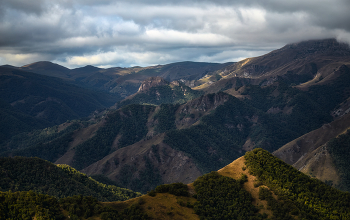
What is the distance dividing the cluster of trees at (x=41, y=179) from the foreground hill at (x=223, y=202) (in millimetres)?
59185

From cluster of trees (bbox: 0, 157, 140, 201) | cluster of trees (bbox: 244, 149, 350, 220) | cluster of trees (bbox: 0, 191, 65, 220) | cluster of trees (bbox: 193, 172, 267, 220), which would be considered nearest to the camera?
cluster of trees (bbox: 0, 191, 65, 220)

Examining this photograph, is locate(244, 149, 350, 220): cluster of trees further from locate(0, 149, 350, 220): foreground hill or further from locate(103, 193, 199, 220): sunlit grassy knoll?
locate(103, 193, 199, 220): sunlit grassy knoll

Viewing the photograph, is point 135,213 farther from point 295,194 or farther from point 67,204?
point 295,194

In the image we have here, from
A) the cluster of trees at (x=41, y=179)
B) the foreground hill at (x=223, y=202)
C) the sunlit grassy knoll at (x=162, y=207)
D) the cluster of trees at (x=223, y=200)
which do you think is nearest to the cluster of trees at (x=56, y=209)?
the foreground hill at (x=223, y=202)

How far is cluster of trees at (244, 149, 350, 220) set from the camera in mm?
77562

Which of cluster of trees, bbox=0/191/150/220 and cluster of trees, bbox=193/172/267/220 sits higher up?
cluster of trees, bbox=0/191/150/220

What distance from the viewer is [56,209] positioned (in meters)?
71.1

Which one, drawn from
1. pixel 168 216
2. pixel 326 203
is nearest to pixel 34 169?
pixel 168 216

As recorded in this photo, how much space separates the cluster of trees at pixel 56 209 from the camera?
227 ft

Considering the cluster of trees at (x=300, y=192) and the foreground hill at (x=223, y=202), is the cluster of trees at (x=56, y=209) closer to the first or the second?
the foreground hill at (x=223, y=202)

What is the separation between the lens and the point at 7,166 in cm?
13925

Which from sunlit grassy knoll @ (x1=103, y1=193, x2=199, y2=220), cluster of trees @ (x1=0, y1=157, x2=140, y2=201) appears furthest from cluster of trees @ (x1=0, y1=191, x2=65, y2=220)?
cluster of trees @ (x1=0, y1=157, x2=140, y2=201)

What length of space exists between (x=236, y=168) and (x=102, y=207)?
50509 millimetres

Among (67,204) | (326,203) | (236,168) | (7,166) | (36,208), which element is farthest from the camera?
(7,166)
